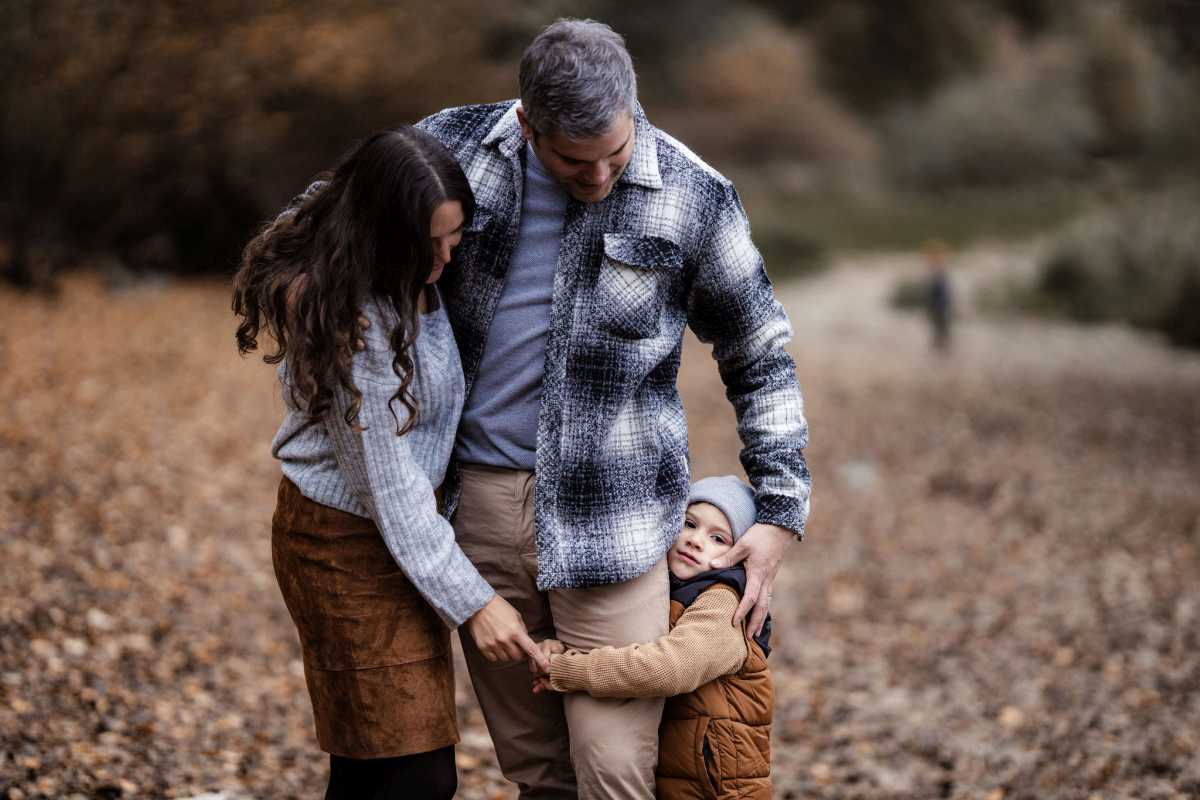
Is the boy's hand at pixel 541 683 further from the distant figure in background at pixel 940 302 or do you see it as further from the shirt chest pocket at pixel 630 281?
the distant figure in background at pixel 940 302

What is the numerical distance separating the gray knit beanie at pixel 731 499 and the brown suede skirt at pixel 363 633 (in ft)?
2.05

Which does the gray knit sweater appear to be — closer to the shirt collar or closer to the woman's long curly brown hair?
the woman's long curly brown hair

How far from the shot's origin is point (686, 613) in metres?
2.31

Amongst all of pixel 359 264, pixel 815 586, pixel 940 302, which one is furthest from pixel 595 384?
pixel 940 302

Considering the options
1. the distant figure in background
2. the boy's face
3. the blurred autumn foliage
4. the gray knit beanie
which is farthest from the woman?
the distant figure in background

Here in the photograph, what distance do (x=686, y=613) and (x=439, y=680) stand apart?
1.65 feet

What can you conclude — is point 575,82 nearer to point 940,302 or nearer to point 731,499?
point 731,499

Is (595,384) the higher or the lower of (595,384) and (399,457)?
the higher

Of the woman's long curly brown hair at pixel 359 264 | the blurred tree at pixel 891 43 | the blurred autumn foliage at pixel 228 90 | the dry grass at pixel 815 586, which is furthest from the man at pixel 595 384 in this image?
the blurred tree at pixel 891 43

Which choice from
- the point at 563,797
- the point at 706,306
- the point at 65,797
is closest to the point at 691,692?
the point at 563,797

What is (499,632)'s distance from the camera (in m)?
2.19

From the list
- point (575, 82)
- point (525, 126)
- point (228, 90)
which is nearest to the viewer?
point (575, 82)

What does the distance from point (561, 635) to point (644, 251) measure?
79 centimetres

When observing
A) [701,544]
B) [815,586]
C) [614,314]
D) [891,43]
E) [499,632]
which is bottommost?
[815,586]
